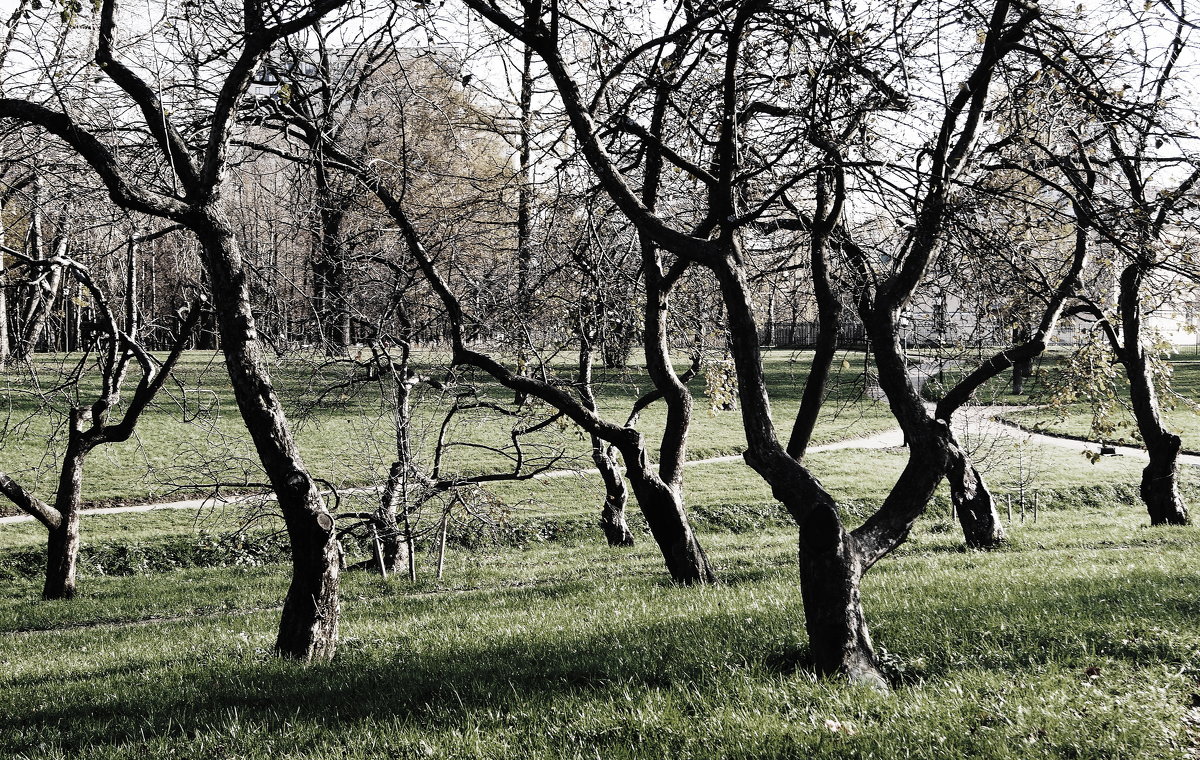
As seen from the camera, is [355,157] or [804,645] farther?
[355,157]

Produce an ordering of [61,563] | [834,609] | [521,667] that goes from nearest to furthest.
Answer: [834,609] < [521,667] < [61,563]

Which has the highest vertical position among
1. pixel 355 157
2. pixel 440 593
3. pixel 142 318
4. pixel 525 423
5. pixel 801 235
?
pixel 355 157

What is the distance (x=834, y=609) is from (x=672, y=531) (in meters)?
4.92

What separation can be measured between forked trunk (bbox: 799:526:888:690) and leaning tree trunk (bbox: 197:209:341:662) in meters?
3.95

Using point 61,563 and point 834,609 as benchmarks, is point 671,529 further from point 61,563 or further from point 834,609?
point 61,563

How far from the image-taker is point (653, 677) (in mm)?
5777

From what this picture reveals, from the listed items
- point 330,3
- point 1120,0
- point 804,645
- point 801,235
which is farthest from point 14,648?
point 1120,0

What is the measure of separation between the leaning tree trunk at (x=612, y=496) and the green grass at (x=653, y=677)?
498 centimetres

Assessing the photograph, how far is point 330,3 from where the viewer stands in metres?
6.67

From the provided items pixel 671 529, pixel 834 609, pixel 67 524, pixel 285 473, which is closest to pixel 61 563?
pixel 67 524

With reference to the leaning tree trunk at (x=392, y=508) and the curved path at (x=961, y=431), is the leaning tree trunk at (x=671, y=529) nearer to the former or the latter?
the leaning tree trunk at (x=392, y=508)

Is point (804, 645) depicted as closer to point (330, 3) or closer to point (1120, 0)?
point (330, 3)

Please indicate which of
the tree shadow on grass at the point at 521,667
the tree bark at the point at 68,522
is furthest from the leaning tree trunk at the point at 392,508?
the tree bark at the point at 68,522

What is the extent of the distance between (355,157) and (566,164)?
3.02m
